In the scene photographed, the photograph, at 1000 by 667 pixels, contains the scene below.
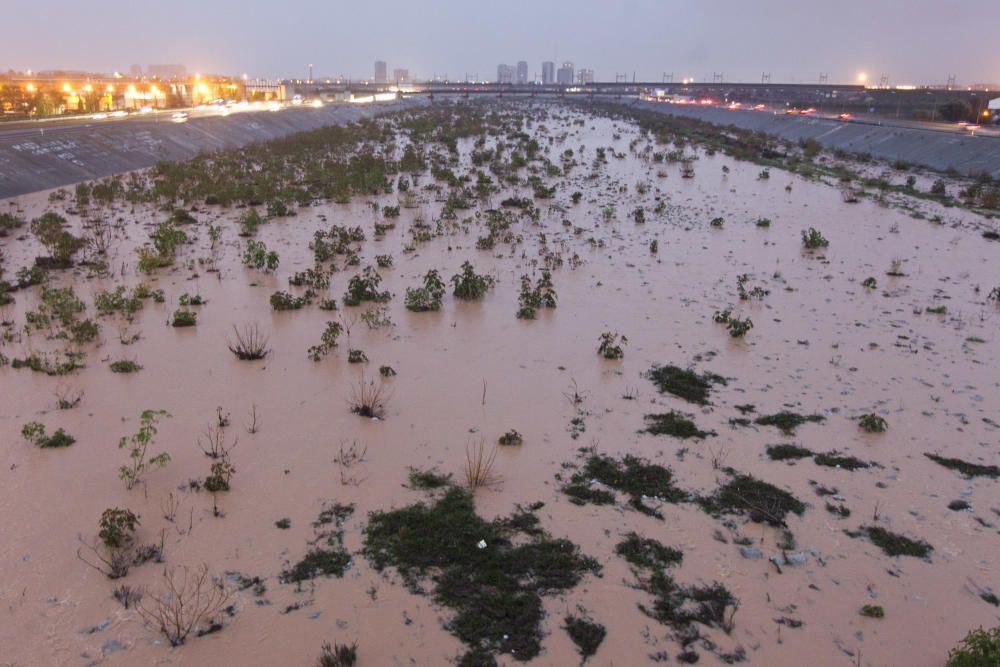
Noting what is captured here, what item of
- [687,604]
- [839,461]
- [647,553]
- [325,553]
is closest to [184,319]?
[325,553]

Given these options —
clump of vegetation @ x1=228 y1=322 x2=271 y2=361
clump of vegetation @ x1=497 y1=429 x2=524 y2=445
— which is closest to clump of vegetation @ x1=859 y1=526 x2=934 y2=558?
clump of vegetation @ x1=497 y1=429 x2=524 y2=445

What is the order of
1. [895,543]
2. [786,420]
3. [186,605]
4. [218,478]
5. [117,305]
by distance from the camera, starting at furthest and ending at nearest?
[117,305] → [786,420] → [218,478] → [895,543] → [186,605]

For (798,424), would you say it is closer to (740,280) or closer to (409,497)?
(409,497)

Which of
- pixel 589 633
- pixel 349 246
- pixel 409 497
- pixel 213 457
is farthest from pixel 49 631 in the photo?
pixel 349 246

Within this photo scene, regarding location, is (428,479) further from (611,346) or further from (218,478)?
(611,346)

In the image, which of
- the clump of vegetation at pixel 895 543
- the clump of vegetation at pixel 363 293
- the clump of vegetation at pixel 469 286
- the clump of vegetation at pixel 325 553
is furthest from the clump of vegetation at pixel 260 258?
the clump of vegetation at pixel 895 543

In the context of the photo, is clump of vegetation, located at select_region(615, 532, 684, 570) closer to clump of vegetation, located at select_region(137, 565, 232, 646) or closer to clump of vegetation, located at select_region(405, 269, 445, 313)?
clump of vegetation, located at select_region(137, 565, 232, 646)

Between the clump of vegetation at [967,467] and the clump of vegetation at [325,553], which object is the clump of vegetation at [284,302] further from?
the clump of vegetation at [967,467]
